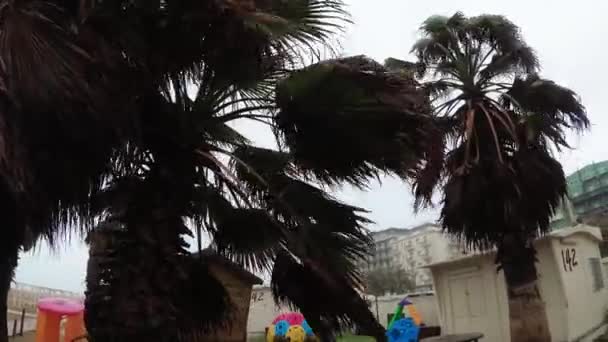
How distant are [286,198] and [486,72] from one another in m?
7.69

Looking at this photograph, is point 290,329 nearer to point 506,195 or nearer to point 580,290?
point 580,290

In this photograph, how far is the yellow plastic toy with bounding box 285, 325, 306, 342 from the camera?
17125 millimetres

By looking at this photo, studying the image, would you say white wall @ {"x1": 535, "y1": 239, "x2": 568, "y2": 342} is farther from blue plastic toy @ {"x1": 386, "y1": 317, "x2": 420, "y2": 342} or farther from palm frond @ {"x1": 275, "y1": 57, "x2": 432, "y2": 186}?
palm frond @ {"x1": 275, "y1": 57, "x2": 432, "y2": 186}

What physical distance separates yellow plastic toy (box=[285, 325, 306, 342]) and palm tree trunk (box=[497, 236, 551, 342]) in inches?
312

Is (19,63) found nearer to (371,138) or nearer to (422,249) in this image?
Answer: (371,138)

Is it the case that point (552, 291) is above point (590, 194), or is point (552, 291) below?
below

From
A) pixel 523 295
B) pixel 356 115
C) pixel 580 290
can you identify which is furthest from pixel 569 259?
pixel 356 115

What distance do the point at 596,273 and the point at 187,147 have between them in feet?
46.0

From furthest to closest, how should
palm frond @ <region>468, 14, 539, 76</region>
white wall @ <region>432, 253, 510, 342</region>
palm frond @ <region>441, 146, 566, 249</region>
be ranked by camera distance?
white wall @ <region>432, 253, 510, 342</region>, palm frond @ <region>468, 14, 539, 76</region>, palm frond @ <region>441, 146, 566, 249</region>

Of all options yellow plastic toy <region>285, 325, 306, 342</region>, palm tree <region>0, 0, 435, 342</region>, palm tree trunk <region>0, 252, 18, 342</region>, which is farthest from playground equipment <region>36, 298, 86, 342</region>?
palm tree <region>0, 0, 435, 342</region>

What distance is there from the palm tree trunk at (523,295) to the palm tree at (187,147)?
5730 millimetres

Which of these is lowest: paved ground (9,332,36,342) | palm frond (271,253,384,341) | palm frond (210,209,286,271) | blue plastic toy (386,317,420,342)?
blue plastic toy (386,317,420,342)

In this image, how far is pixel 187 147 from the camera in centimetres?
542

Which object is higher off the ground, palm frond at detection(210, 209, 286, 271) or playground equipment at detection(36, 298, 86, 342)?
palm frond at detection(210, 209, 286, 271)
